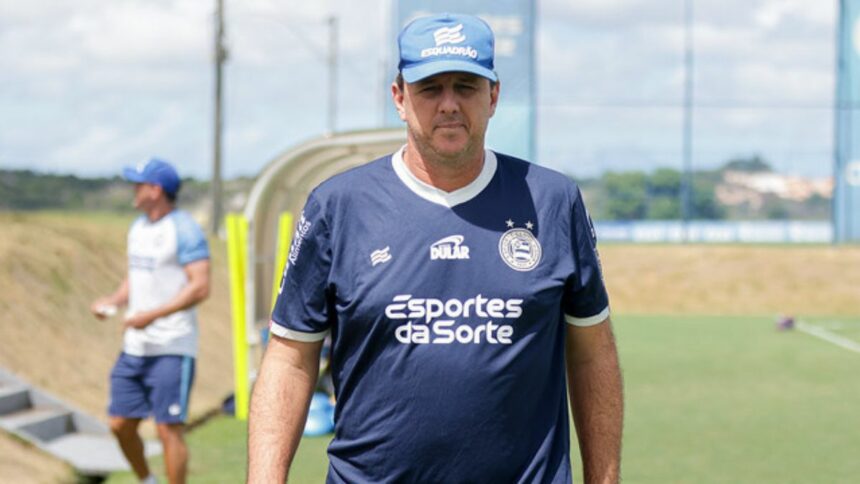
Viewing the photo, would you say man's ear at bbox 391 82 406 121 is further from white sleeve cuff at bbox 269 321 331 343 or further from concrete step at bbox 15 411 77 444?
concrete step at bbox 15 411 77 444

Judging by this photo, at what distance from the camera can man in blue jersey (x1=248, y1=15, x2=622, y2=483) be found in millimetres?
3289

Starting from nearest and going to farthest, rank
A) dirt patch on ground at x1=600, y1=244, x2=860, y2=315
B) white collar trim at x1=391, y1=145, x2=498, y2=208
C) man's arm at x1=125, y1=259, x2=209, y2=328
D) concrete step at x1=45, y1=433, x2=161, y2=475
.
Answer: white collar trim at x1=391, y1=145, x2=498, y2=208
man's arm at x1=125, y1=259, x2=209, y2=328
concrete step at x1=45, y1=433, x2=161, y2=475
dirt patch on ground at x1=600, y1=244, x2=860, y2=315

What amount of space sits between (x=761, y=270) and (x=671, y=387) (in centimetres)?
1918

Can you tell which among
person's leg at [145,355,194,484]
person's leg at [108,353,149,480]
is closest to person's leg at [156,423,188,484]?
person's leg at [145,355,194,484]

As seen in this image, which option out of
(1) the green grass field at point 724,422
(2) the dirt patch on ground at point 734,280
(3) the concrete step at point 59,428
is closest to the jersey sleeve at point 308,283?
(1) the green grass field at point 724,422

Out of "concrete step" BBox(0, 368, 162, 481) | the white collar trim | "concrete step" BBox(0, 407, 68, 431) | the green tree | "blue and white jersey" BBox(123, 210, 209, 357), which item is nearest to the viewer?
the white collar trim

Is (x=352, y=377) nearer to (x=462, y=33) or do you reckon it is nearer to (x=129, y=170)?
(x=462, y=33)

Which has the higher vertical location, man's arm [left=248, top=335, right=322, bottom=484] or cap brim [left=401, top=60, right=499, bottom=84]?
cap brim [left=401, top=60, right=499, bottom=84]

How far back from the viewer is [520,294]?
329 cm

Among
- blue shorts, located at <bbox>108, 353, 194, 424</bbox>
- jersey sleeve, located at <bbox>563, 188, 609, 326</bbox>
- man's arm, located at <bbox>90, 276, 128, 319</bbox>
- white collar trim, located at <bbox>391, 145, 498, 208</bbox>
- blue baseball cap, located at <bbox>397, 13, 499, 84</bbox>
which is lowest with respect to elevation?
blue shorts, located at <bbox>108, 353, 194, 424</bbox>

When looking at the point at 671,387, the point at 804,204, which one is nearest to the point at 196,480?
the point at 671,387

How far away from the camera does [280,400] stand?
350 centimetres

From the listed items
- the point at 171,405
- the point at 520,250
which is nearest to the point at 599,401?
the point at 520,250

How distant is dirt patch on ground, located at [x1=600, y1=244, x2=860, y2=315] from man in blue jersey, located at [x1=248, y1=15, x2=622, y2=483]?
95.2 ft
